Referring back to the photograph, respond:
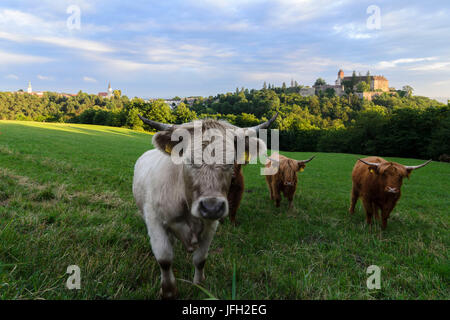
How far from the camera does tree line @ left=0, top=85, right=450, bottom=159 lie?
4727cm

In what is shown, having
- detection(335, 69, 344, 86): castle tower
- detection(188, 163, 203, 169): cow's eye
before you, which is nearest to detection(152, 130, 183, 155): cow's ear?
detection(188, 163, 203, 169): cow's eye

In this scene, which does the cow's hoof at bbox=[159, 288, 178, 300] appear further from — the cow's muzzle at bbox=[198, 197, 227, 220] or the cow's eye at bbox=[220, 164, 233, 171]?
the cow's eye at bbox=[220, 164, 233, 171]

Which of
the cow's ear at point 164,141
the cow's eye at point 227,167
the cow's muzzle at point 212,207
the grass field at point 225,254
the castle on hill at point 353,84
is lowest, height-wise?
the grass field at point 225,254

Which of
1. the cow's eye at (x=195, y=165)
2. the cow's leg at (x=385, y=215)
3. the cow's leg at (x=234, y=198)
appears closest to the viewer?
the cow's eye at (x=195, y=165)

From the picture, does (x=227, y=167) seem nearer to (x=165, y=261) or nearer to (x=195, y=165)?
(x=195, y=165)

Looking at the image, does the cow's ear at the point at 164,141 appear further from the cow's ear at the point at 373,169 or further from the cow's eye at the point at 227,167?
the cow's ear at the point at 373,169

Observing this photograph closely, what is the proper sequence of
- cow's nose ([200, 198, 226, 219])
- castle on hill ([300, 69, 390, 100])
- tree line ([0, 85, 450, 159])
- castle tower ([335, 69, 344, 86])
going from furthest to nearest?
castle tower ([335, 69, 344, 86]) < castle on hill ([300, 69, 390, 100]) < tree line ([0, 85, 450, 159]) < cow's nose ([200, 198, 226, 219])

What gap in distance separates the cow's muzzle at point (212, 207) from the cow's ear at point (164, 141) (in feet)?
2.80

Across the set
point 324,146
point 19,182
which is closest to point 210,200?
point 19,182

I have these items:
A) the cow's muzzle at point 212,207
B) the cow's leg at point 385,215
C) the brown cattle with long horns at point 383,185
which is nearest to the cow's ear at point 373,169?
the brown cattle with long horns at point 383,185

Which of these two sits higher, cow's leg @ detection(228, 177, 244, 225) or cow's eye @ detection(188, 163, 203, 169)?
cow's eye @ detection(188, 163, 203, 169)

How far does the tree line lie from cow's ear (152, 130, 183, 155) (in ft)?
25.3

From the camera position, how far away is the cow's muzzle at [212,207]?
2238 millimetres
